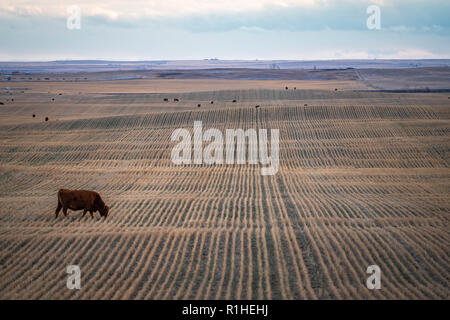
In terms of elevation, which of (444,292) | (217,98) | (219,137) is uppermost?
(217,98)

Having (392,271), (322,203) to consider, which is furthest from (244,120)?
(392,271)

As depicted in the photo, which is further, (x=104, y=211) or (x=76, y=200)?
(x=104, y=211)

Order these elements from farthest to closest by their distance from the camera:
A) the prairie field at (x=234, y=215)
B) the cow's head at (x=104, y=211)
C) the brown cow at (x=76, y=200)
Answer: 1. the cow's head at (x=104, y=211)
2. the brown cow at (x=76, y=200)
3. the prairie field at (x=234, y=215)

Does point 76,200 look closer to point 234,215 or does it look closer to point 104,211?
point 104,211

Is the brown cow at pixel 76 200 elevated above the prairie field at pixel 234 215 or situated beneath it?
elevated above

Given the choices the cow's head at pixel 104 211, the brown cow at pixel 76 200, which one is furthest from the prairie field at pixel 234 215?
the brown cow at pixel 76 200

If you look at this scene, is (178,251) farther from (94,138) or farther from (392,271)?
(94,138)

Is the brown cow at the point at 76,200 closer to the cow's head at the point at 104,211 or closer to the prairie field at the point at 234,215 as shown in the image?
the cow's head at the point at 104,211

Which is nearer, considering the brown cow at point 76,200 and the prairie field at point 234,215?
the prairie field at point 234,215

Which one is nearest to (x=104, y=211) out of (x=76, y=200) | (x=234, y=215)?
(x=76, y=200)
